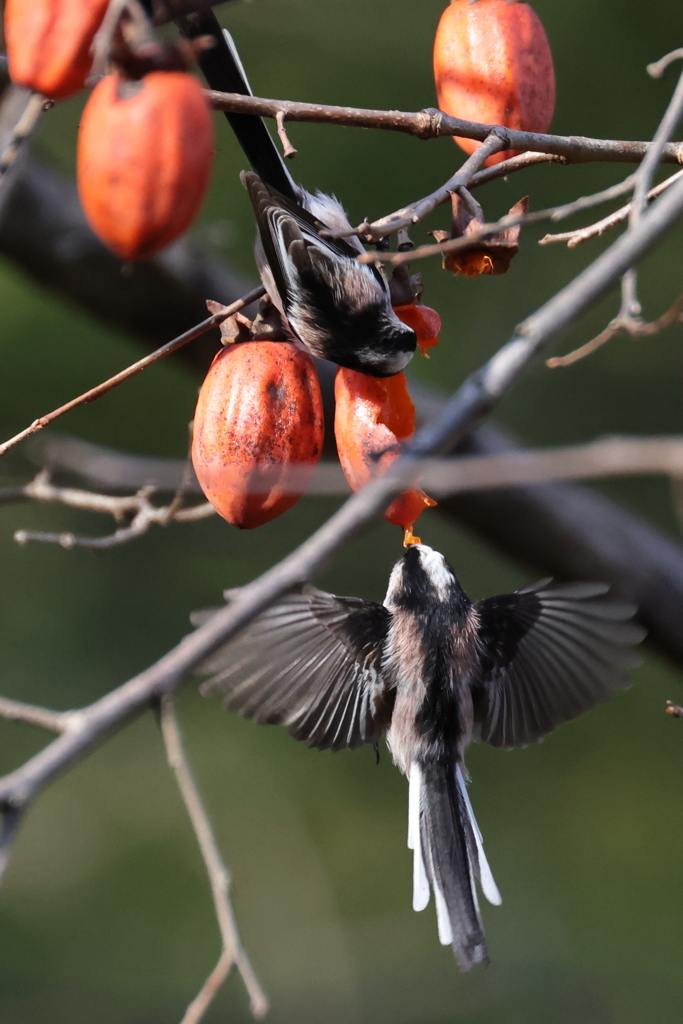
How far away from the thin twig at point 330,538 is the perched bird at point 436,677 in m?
0.51

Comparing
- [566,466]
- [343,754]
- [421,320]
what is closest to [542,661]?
[421,320]

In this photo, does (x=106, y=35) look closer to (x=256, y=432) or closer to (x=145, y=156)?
(x=145, y=156)

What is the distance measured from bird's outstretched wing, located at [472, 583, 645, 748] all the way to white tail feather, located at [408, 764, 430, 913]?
0.25ft

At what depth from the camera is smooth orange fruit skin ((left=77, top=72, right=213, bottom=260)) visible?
1.40ft

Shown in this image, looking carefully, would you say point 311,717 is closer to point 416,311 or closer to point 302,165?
point 416,311

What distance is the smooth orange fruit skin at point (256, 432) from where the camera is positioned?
0.64 meters

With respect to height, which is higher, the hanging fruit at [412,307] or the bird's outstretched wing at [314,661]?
the hanging fruit at [412,307]

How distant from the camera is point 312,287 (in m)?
0.65

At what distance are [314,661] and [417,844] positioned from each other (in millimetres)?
180

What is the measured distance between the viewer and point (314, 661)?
37.7 inches

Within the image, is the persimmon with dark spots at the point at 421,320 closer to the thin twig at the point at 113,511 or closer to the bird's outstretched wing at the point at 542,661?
the thin twig at the point at 113,511

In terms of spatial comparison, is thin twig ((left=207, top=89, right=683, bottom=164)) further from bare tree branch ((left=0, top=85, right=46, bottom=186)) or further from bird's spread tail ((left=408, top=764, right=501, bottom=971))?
bird's spread tail ((left=408, top=764, right=501, bottom=971))

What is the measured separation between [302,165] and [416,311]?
1779 mm

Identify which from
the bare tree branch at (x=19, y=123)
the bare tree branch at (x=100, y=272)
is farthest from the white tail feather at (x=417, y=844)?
the bare tree branch at (x=100, y=272)
